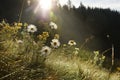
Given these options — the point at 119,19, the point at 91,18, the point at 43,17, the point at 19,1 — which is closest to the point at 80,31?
the point at 91,18

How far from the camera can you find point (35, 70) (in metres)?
3.76

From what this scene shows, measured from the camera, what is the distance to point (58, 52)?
18.0ft

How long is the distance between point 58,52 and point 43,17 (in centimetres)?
1608

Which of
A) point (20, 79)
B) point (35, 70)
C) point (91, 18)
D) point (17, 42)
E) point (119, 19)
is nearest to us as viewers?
point (20, 79)

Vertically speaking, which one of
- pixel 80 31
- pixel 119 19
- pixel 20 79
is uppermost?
pixel 119 19

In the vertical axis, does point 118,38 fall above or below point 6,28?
above

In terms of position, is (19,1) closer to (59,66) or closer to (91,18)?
(59,66)

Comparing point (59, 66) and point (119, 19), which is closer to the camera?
point (59, 66)

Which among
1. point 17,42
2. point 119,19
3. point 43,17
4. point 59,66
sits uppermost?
point 119,19

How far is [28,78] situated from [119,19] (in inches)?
1646

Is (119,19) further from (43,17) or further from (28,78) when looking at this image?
(28,78)

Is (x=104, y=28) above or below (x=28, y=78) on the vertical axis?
above

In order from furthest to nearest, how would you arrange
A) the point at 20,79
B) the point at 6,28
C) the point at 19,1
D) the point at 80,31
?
the point at 80,31 < the point at 19,1 < the point at 6,28 < the point at 20,79

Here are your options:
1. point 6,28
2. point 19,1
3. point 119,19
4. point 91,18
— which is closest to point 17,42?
point 6,28
